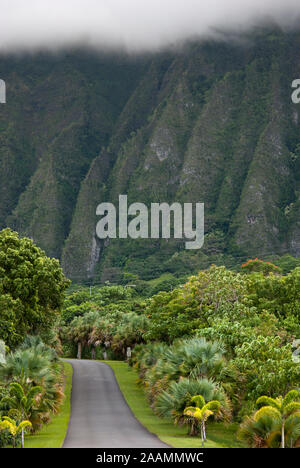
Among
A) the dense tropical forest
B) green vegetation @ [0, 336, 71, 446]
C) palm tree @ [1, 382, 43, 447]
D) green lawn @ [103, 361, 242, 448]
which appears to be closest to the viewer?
green lawn @ [103, 361, 242, 448]

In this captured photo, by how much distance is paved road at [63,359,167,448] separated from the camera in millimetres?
23094

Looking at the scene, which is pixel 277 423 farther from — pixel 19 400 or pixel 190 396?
pixel 19 400

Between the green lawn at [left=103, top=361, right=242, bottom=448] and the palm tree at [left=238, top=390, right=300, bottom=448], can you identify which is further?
the green lawn at [left=103, top=361, right=242, bottom=448]

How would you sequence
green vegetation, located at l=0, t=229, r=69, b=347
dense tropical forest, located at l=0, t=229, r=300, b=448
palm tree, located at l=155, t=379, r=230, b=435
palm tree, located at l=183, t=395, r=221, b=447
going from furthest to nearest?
green vegetation, located at l=0, t=229, r=69, b=347 < palm tree, located at l=155, t=379, r=230, b=435 < dense tropical forest, located at l=0, t=229, r=300, b=448 < palm tree, located at l=183, t=395, r=221, b=447

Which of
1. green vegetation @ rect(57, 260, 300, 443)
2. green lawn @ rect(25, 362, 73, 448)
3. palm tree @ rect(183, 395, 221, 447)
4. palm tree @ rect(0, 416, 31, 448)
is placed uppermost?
green vegetation @ rect(57, 260, 300, 443)

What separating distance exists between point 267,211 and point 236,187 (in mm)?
19436

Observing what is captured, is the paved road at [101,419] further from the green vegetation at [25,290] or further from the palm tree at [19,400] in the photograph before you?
the green vegetation at [25,290]

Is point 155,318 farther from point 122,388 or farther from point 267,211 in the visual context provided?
point 267,211

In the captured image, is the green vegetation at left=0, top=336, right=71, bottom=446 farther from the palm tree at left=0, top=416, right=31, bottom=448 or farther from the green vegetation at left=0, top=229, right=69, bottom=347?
the green vegetation at left=0, top=229, right=69, bottom=347

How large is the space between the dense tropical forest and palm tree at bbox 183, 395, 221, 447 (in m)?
0.05

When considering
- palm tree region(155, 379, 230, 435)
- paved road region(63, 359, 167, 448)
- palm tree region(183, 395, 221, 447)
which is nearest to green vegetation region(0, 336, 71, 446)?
paved road region(63, 359, 167, 448)

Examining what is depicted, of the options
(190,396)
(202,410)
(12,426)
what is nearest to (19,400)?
(12,426)
